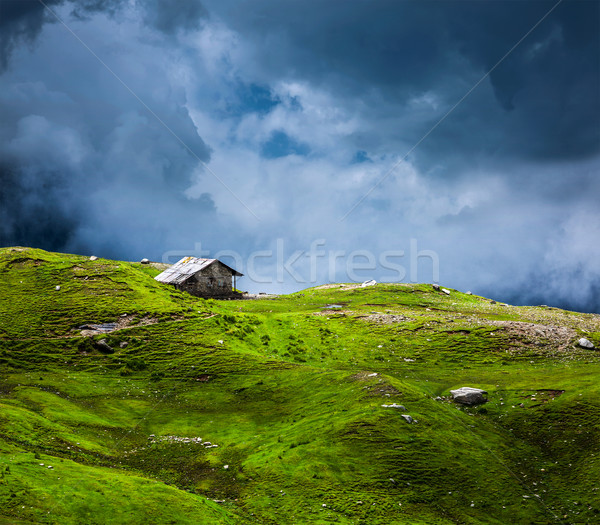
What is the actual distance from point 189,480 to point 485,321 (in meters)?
42.6

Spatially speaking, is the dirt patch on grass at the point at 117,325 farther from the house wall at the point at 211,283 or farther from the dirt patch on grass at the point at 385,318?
the house wall at the point at 211,283

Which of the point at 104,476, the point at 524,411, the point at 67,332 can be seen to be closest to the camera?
the point at 104,476

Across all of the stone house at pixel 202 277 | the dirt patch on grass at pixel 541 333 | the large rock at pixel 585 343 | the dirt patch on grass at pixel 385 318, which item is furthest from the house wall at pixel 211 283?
the large rock at pixel 585 343

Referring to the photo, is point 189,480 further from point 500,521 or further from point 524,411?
point 524,411

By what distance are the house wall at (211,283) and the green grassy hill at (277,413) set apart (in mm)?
21592

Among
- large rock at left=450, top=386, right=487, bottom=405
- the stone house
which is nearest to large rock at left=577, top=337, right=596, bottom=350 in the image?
large rock at left=450, top=386, right=487, bottom=405

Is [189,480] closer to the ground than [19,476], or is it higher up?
closer to the ground

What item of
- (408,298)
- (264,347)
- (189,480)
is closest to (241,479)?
(189,480)

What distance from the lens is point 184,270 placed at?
83.3 m

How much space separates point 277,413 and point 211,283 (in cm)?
5472

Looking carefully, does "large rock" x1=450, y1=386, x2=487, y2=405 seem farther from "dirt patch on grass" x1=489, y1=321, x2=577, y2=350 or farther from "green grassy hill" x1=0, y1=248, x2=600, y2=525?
"dirt patch on grass" x1=489, y1=321, x2=577, y2=350

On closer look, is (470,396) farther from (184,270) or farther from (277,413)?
(184,270)

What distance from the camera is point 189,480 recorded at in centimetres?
2452

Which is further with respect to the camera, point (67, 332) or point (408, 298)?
point (408, 298)
